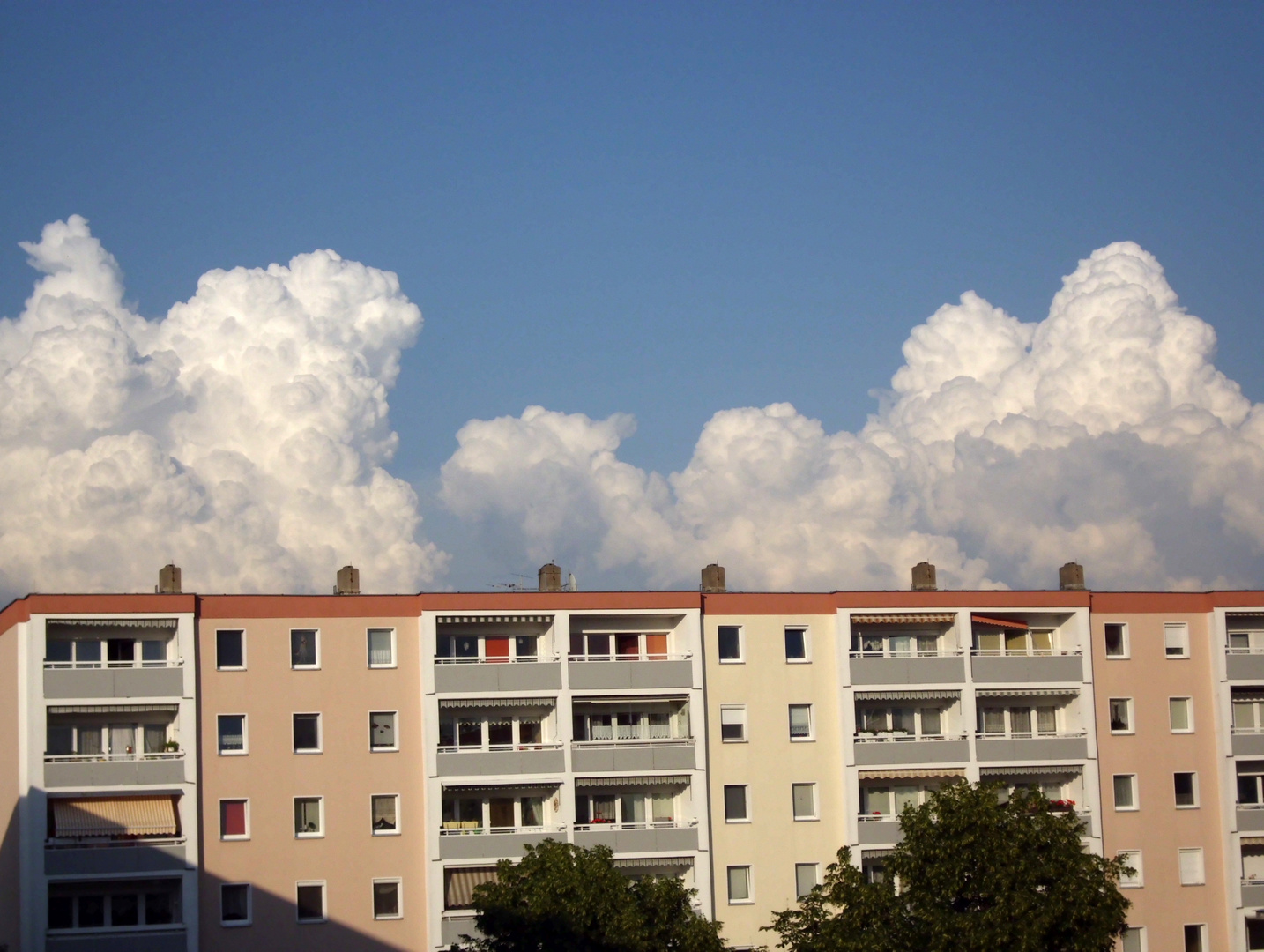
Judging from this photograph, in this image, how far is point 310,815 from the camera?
5859 centimetres

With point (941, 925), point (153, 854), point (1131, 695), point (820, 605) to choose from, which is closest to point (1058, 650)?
point (1131, 695)

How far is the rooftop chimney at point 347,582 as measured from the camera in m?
62.9

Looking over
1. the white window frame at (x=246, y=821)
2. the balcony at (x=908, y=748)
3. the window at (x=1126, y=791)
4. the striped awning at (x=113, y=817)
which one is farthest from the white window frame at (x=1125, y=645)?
the striped awning at (x=113, y=817)

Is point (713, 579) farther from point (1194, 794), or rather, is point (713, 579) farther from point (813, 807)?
point (1194, 794)

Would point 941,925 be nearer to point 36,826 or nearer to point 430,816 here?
point 430,816

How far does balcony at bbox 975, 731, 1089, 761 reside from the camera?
64188 millimetres

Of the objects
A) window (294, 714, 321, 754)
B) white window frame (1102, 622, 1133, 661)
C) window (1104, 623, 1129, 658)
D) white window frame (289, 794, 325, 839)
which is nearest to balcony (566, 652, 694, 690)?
window (294, 714, 321, 754)

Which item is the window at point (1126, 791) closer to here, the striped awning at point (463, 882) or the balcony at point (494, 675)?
the balcony at point (494, 675)

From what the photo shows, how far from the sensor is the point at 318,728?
59.2 metres

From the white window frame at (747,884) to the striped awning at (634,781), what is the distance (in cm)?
341

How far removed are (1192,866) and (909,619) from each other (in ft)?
47.5

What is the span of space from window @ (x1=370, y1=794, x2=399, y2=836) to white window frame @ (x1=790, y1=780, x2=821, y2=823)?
1430 cm

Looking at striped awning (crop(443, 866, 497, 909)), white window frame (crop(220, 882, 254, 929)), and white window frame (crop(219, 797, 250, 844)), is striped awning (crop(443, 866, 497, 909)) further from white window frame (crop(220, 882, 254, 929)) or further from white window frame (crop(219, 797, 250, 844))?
white window frame (crop(219, 797, 250, 844))

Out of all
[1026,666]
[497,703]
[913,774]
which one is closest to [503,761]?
[497,703]
